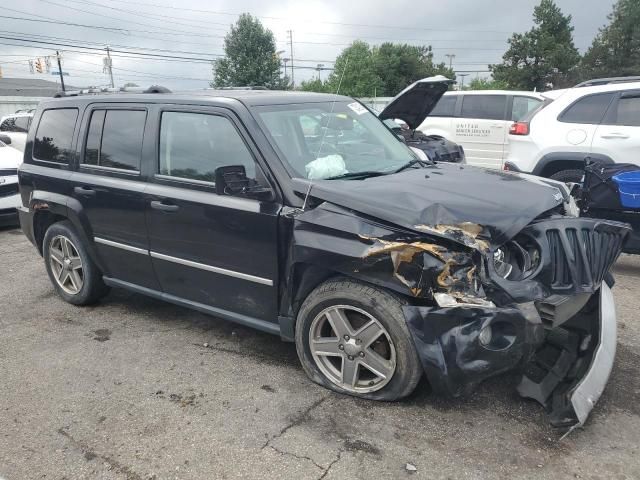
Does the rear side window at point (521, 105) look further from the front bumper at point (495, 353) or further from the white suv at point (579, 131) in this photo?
the front bumper at point (495, 353)

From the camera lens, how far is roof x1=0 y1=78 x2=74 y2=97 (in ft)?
189

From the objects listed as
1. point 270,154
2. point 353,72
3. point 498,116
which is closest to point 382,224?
point 270,154

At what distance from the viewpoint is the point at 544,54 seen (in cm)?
4928

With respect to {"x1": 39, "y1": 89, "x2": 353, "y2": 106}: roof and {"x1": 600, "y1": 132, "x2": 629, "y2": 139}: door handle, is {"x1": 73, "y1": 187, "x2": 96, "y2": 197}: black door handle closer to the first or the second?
{"x1": 39, "y1": 89, "x2": 353, "y2": 106}: roof

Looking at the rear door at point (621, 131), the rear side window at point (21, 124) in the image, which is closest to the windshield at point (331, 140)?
the rear door at point (621, 131)

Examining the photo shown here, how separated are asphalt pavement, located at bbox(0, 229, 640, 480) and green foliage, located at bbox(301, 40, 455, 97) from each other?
130 feet

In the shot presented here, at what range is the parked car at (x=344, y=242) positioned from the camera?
2723 millimetres

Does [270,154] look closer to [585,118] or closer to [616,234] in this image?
[616,234]

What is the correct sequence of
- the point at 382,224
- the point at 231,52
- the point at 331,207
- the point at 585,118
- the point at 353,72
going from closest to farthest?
the point at 382,224 → the point at 331,207 → the point at 585,118 → the point at 353,72 → the point at 231,52

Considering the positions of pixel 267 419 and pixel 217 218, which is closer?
pixel 267 419

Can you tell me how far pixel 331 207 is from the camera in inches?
120

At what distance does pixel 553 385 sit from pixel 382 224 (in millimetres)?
1337

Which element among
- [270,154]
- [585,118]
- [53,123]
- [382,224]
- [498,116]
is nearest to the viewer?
[382,224]

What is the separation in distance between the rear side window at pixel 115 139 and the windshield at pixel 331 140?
3.60 feet
